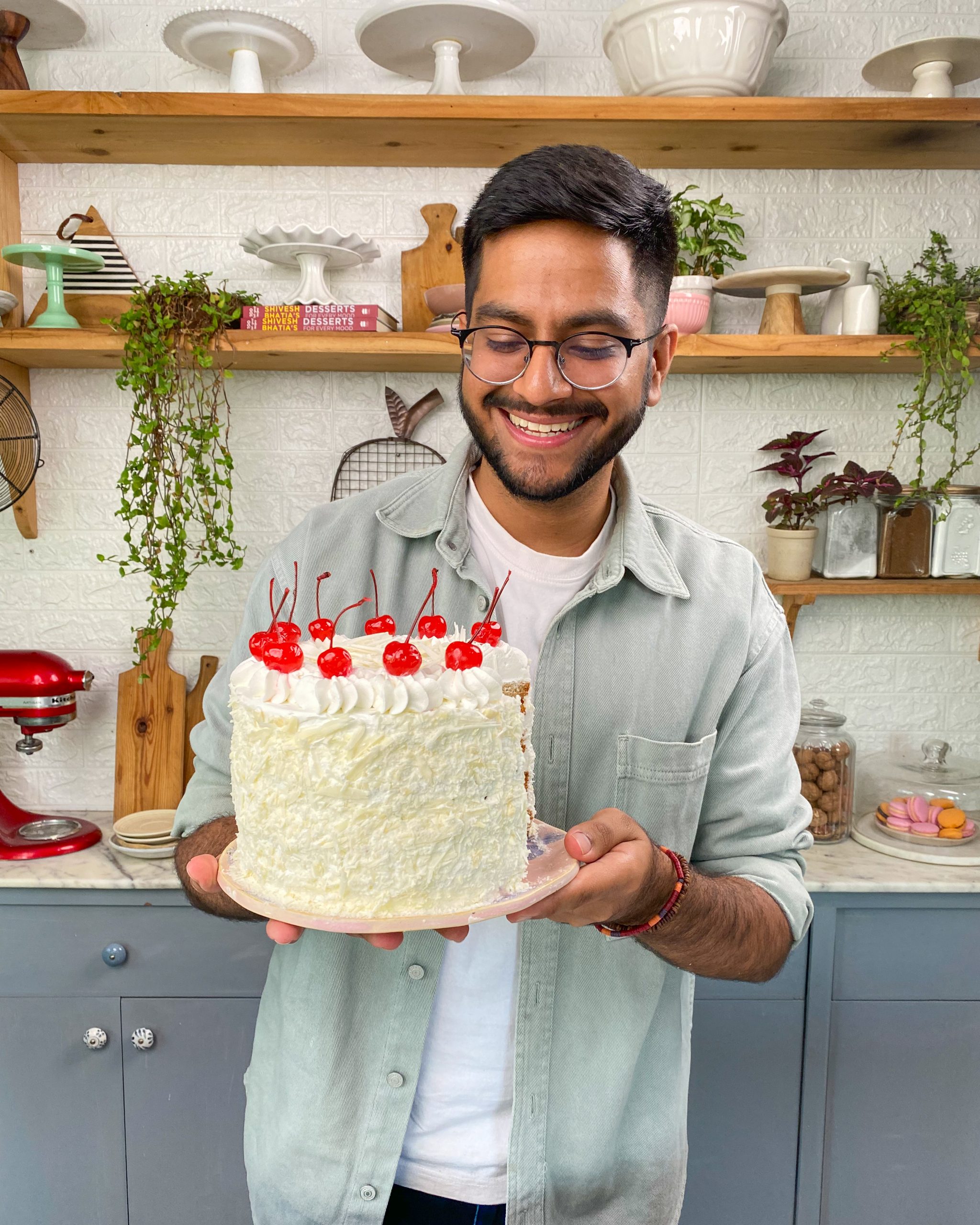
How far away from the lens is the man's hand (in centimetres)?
86

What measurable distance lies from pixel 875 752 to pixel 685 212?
1369mm

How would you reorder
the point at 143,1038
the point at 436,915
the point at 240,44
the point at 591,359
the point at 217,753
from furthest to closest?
1. the point at 240,44
2. the point at 143,1038
3. the point at 217,753
4. the point at 591,359
5. the point at 436,915

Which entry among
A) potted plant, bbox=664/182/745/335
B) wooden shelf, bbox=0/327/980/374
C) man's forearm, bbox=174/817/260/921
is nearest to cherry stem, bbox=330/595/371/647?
man's forearm, bbox=174/817/260/921

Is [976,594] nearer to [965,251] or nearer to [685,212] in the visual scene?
[965,251]

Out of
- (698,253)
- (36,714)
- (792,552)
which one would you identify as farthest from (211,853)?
(698,253)

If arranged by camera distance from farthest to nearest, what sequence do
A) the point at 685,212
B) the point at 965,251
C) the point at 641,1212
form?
the point at 965,251, the point at 685,212, the point at 641,1212

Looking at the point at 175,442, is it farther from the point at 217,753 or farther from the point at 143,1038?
the point at 143,1038

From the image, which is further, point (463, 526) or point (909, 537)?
point (909, 537)

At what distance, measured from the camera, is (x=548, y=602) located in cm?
120

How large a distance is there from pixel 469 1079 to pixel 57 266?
1798 mm

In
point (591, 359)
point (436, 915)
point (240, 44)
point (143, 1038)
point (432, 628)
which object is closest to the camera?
point (436, 915)

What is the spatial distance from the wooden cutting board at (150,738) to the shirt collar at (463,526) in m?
1.19

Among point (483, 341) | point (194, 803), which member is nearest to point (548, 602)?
point (483, 341)

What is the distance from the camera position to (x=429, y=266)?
2.15 m
